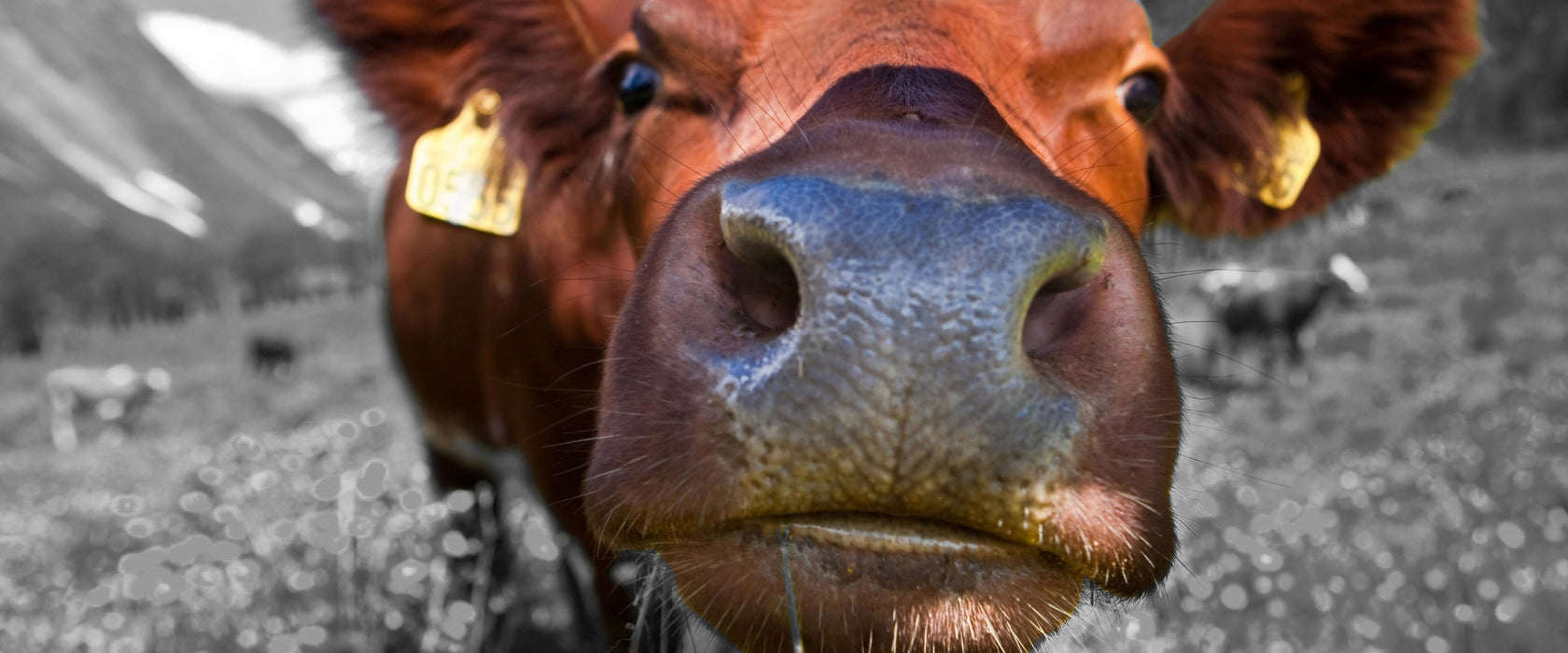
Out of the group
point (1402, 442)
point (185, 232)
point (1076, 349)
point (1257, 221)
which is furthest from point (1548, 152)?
point (185, 232)

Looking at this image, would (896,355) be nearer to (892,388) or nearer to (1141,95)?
(892,388)

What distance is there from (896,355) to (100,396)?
21410mm

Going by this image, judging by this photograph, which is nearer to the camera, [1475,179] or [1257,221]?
[1257,221]

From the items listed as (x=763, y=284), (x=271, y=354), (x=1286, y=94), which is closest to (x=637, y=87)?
(x=763, y=284)

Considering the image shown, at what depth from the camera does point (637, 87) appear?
2.30m

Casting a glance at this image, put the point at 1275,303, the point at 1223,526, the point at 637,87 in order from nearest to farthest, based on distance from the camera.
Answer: the point at 637,87
the point at 1223,526
the point at 1275,303

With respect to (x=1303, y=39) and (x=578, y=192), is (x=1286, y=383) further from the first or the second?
(x=578, y=192)

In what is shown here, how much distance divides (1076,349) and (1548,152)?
42677 millimetres

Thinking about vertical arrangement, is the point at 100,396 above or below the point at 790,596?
below

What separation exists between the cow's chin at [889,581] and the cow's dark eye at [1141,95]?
1.38 meters

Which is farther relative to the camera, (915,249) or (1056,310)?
(1056,310)

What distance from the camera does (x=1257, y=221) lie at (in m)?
3.28

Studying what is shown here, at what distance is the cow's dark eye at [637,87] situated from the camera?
2.28 meters

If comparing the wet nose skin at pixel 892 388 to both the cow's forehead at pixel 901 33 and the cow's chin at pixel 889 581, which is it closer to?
the cow's chin at pixel 889 581
